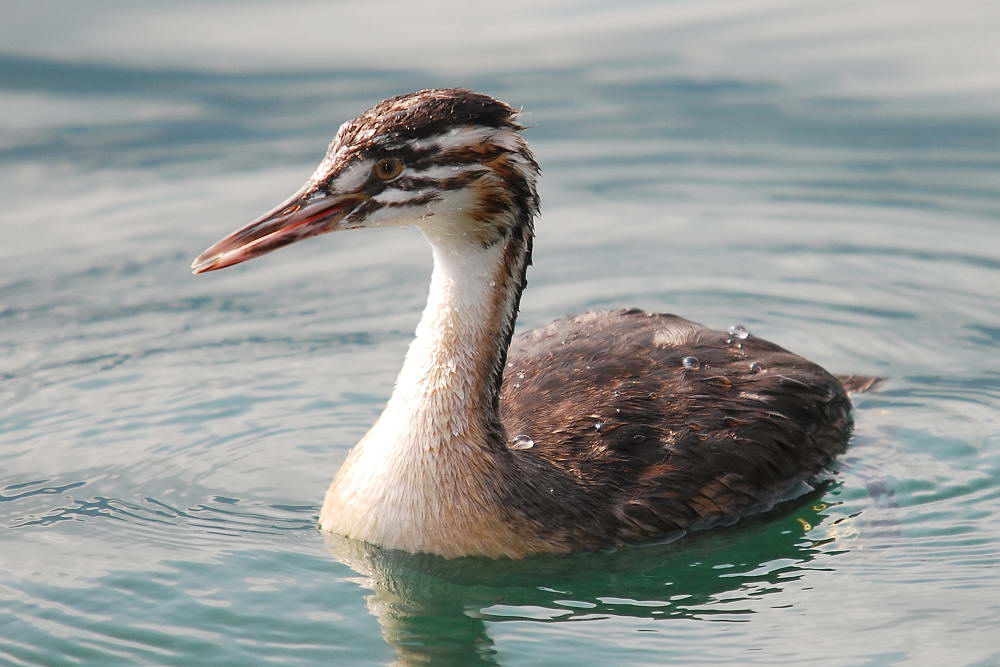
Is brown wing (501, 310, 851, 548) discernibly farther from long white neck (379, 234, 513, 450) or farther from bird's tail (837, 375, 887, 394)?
bird's tail (837, 375, 887, 394)

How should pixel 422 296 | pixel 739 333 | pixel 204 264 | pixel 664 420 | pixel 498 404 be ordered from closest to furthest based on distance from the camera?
1. pixel 204 264
2. pixel 498 404
3. pixel 664 420
4. pixel 739 333
5. pixel 422 296

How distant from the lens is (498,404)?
7.78 meters

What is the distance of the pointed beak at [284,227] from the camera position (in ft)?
23.3

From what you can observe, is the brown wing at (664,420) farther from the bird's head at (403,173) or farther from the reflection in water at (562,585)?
the bird's head at (403,173)

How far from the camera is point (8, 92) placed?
46.6 feet

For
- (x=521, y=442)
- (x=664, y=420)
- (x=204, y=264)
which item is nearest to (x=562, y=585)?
(x=521, y=442)

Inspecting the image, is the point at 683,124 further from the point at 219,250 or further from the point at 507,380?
the point at 219,250

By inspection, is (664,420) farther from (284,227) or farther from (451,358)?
(284,227)

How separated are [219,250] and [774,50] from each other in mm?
8515

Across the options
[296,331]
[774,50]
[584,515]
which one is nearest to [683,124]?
[774,50]

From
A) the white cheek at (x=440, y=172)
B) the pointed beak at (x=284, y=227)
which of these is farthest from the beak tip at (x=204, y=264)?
the white cheek at (x=440, y=172)

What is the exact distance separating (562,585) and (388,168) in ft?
6.68

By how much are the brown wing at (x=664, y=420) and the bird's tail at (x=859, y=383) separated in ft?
1.67

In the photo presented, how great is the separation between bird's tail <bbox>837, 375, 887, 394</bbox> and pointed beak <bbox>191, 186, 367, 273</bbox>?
11.7 feet
